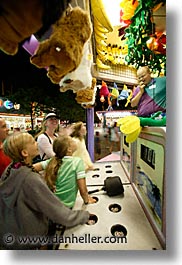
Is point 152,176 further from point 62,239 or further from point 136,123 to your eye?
point 62,239

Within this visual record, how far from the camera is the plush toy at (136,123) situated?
947 mm

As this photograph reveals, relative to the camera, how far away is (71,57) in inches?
35.0

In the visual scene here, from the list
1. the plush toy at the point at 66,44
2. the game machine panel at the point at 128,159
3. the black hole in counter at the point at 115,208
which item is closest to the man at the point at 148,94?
the game machine panel at the point at 128,159

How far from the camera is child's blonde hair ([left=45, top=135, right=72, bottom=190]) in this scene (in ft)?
3.12

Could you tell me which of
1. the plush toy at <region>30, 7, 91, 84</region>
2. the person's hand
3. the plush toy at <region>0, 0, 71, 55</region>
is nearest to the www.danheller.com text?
the person's hand

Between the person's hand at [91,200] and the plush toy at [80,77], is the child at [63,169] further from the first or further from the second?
the plush toy at [80,77]

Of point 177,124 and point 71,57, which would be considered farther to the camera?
point 177,124

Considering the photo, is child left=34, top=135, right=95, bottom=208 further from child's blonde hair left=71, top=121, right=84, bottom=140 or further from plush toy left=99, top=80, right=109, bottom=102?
plush toy left=99, top=80, right=109, bottom=102

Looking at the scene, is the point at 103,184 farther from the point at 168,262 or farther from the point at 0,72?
the point at 0,72

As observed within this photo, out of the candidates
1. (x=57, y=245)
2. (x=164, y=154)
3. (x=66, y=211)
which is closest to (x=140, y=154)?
(x=164, y=154)

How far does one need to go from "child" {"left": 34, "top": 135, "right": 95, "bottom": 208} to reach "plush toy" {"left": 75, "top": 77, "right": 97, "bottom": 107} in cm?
15

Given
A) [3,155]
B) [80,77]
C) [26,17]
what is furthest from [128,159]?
[26,17]

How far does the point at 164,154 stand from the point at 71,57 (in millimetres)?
484

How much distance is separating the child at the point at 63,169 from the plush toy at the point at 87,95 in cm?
15
